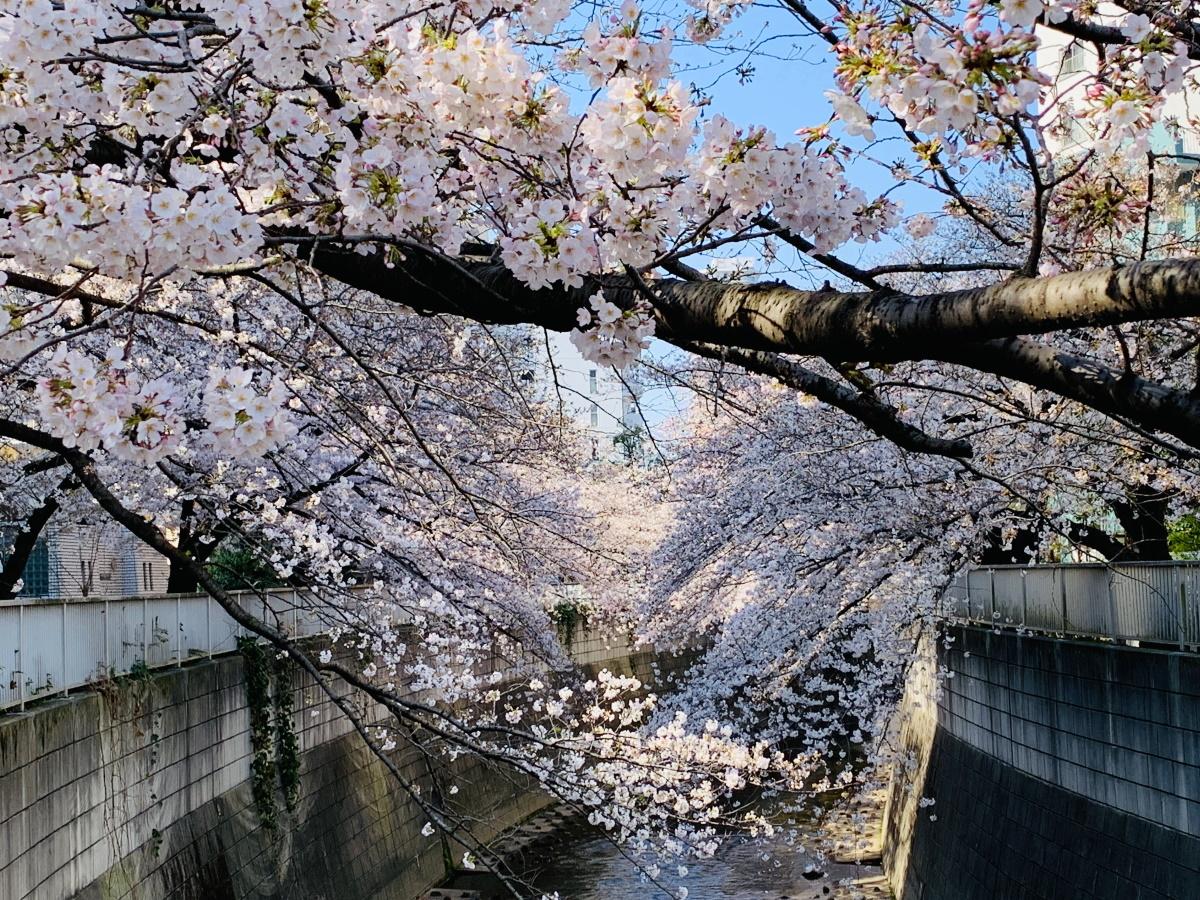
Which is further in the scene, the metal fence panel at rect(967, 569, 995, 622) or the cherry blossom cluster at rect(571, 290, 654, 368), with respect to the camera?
the metal fence panel at rect(967, 569, 995, 622)

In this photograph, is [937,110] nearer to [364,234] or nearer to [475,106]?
[475,106]

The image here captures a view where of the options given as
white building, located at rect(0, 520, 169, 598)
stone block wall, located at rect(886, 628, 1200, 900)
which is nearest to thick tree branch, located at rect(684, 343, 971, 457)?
stone block wall, located at rect(886, 628, 1200, 900)

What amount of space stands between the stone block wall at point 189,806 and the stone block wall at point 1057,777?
4.62m

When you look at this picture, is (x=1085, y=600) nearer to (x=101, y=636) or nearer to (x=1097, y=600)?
(x=1097, y=600)

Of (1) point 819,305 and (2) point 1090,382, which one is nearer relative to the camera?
(2) point 1090,382

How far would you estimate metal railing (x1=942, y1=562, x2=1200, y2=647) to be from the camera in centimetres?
1030

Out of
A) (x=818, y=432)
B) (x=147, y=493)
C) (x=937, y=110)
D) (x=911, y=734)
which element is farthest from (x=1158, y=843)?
(x=911, y=734)

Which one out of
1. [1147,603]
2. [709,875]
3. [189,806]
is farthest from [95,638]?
[709,875]

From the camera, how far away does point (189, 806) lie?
1295 centimetres

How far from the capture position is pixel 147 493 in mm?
12883

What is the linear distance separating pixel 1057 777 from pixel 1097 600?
1.74m

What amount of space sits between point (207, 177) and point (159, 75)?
2.32ft

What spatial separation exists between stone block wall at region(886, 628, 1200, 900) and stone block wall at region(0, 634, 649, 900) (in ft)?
15.2

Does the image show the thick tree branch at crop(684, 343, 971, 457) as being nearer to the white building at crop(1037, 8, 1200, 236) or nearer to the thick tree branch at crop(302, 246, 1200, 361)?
the thick tree branch at crop(302, 246, 1200, 361)
